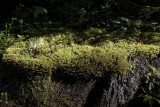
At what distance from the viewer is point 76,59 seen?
2555 mm

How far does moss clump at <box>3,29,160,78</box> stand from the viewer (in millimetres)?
2416

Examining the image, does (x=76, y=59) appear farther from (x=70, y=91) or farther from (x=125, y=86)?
(x=125, y=86)

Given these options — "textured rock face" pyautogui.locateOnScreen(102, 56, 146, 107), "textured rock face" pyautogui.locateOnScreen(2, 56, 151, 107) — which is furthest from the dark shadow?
"textured rock face" pyautogui.locateOnScreen(102, 56, 146, 107)

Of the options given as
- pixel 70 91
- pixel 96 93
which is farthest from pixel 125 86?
pixel 70 91

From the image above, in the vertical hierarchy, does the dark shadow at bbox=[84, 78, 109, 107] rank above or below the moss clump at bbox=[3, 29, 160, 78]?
below

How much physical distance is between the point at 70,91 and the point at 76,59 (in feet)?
1.94

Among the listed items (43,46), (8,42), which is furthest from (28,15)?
(43,46)

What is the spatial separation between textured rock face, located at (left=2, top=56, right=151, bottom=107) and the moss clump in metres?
0.15

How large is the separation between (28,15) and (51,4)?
1.10m

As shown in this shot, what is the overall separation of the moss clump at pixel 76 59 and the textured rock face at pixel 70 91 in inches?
6.1

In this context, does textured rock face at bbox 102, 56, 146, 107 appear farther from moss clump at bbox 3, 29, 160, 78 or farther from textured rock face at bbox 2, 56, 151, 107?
moss clump at bbox 3, 29, 160, 78

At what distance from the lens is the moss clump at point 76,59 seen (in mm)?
2416

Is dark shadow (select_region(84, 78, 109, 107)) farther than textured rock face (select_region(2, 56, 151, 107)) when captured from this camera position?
Yes

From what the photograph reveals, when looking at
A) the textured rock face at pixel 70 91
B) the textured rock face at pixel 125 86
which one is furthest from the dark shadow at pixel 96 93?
the textured rock face at pixel 125 86
